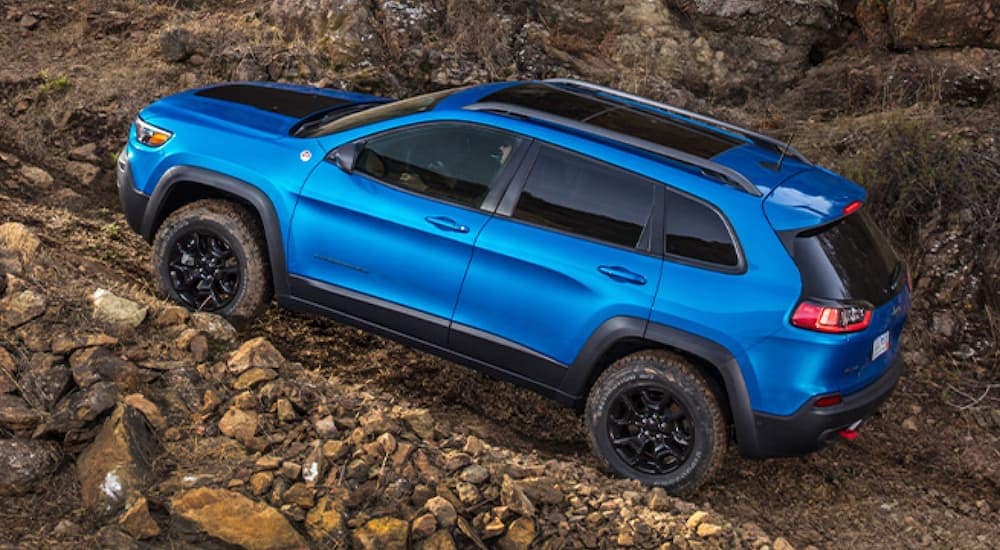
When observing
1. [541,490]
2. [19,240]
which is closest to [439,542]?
[541,490]

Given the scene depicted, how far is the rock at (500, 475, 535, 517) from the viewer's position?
15.4 feet

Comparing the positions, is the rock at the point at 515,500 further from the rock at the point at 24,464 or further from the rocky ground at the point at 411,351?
the rock at the point at 24,464

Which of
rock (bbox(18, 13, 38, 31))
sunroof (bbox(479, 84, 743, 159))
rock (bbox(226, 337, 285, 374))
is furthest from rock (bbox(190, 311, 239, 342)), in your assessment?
rock (bbox(18, 13, 38, 31))

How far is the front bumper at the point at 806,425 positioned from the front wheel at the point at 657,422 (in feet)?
0.65

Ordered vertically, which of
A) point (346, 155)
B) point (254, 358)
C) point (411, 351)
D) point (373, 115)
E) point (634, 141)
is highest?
point (634, 141)

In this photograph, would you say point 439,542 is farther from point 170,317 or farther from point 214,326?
point 170,317

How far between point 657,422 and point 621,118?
166 cm

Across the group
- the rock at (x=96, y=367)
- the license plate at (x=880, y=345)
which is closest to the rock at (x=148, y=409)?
the rock at (x=96, y=367)

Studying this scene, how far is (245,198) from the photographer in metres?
5.86

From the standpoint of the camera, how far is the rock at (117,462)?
173 inches

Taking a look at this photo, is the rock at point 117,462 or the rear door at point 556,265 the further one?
the rear door at point 556,265

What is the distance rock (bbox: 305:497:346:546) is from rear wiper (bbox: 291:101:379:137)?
2326 mm

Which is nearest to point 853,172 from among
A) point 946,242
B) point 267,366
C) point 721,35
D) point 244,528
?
point 946,242

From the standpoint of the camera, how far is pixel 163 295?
616 centimetres
